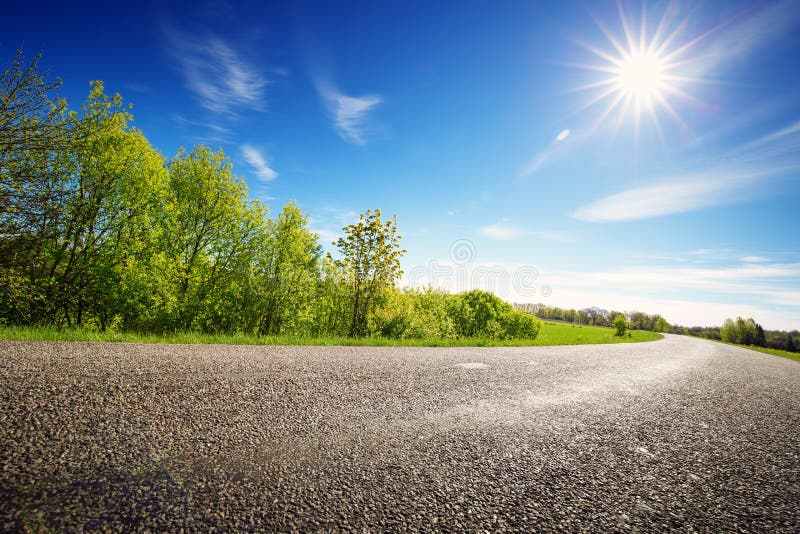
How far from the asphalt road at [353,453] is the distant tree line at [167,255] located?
6.26 m

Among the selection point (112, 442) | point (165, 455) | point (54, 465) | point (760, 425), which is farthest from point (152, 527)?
point (760, 425)

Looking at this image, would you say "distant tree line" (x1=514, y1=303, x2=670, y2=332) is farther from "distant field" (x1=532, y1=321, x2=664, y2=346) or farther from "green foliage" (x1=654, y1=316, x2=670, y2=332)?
"distant field" (x1=532, y1=321, x2=664, y2=346)

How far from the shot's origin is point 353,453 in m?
2.60

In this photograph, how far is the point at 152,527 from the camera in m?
1.61

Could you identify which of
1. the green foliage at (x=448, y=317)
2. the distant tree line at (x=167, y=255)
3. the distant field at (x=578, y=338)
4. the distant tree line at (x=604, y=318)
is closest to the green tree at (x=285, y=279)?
the distant tree line at (x=167, y=255)

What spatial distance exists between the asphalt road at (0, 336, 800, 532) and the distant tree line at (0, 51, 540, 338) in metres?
6.26

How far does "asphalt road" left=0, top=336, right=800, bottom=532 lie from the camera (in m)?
1.85

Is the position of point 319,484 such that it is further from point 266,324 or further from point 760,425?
point 266,324

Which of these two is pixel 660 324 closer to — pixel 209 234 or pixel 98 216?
pixel 209 234

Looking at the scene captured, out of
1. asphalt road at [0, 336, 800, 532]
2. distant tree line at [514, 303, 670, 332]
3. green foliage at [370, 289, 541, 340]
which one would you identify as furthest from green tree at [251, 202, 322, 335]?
distant tree line at [514, 303, 670, 332]

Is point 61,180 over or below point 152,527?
over

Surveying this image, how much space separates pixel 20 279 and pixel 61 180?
526 centimetres

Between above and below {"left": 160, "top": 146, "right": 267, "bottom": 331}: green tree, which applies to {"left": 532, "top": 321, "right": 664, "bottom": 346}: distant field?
below

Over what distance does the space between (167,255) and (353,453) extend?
50.1ft
